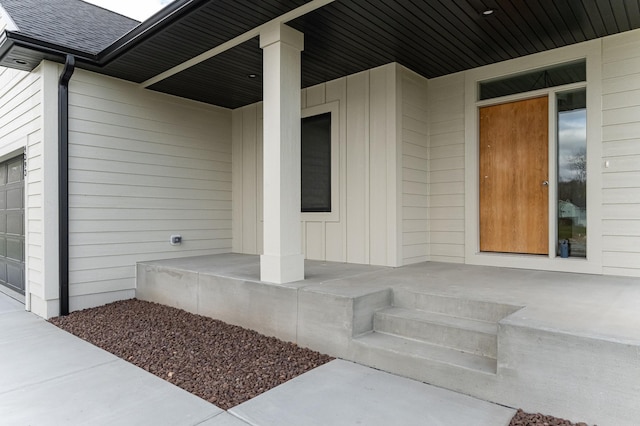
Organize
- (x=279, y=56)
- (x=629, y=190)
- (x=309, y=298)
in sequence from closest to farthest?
(x=309, y=298) < (x=279, y=56) < (x=629, y=190)

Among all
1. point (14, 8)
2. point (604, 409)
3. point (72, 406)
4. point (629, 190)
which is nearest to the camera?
point (604, 409)

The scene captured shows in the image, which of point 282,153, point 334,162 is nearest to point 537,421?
point 282,153

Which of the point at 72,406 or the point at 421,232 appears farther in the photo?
the point at 421,232

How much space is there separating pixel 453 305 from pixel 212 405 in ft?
6.48

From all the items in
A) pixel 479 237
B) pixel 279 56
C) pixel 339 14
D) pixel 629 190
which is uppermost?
pixel 339 14

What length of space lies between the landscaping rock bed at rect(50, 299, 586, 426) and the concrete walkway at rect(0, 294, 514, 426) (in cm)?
11

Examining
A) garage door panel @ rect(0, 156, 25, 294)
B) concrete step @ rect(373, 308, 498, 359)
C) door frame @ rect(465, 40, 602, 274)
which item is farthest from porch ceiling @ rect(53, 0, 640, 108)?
concrete step @ rect(373, 308, 498, 359)

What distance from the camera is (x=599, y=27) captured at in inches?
158

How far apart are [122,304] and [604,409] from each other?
5.21 m

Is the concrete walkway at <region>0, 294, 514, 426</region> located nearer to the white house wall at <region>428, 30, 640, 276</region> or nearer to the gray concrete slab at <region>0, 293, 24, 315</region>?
the gray concrete slab at <region>0, 293, 24, 315</region>

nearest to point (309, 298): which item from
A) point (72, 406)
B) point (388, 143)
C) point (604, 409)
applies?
point (72, 406)

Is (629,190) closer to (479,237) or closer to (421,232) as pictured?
(479,237)

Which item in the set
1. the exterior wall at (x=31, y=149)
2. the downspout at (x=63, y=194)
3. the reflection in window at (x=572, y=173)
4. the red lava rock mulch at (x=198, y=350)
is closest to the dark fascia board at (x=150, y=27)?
the downspout at (x=63, y=194)

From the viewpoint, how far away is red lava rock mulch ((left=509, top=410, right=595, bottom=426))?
2176 mm
